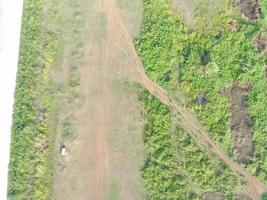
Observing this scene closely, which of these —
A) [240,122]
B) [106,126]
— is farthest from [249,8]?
[106,126]

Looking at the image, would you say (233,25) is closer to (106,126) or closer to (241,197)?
(106,126)

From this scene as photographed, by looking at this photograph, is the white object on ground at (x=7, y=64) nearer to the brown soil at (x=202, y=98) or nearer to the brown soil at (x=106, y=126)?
the brown soil at (x=106, y=126)

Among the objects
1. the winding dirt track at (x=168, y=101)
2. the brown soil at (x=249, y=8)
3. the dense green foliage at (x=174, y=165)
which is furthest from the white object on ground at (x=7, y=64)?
the brown soil at (x=249, y=8)

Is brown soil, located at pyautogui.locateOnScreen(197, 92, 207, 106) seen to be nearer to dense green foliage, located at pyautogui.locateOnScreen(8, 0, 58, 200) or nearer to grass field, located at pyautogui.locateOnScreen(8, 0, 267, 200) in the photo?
grass field, located at pyautogui.locateOnScreen(8, 0, 267, 200)

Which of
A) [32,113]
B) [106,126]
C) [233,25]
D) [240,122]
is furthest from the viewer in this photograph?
[233,25]

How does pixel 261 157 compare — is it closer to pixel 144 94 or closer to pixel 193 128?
pixel 193 128

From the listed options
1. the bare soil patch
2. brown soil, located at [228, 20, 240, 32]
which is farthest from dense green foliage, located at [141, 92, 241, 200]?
brown soil, located at [228, 20, 240, 32]
